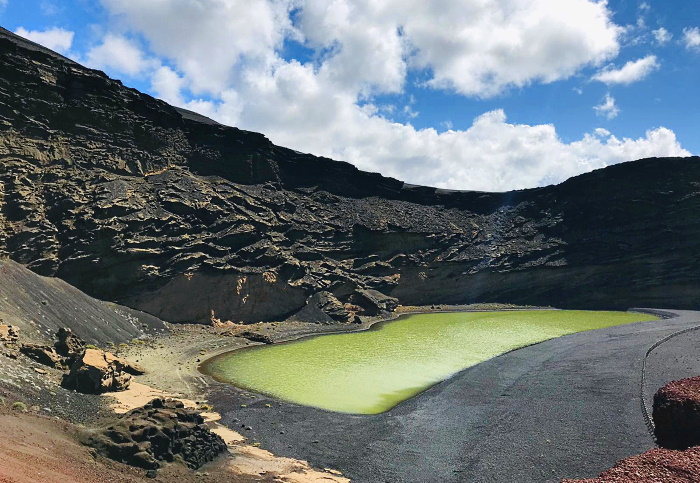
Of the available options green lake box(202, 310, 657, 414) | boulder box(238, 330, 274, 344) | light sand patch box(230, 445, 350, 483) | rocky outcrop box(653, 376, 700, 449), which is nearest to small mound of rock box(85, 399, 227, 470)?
light sand patch box(230, 445, 350, 483)

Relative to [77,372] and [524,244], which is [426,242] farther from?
[77,372]

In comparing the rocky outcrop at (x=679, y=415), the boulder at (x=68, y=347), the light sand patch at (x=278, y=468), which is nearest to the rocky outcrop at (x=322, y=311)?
the boulder at (x=68, y=347)

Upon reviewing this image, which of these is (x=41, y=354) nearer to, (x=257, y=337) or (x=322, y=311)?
(x=257, y=337)

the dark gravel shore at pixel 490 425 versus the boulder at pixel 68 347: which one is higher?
the boulder at pixel 68 347

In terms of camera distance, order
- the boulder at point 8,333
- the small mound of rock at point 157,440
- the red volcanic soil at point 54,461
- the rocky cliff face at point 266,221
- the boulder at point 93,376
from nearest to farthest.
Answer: the red volcanic soil at point 54,461 → the small mound of rock at point 157,440 → the boulder at point 93,376 → the boulder at point 8,333 → the rocky cliff face at point 266,221

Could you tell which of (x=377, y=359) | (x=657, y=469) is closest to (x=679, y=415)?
(x=657, y=469)

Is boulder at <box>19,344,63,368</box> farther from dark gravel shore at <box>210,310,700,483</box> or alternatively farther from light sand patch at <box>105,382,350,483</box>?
dark gravel shore at <box>210,310,700,483</box>

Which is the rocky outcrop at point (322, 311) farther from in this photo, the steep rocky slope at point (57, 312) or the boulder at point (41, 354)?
the boulder at point (41, 354)
